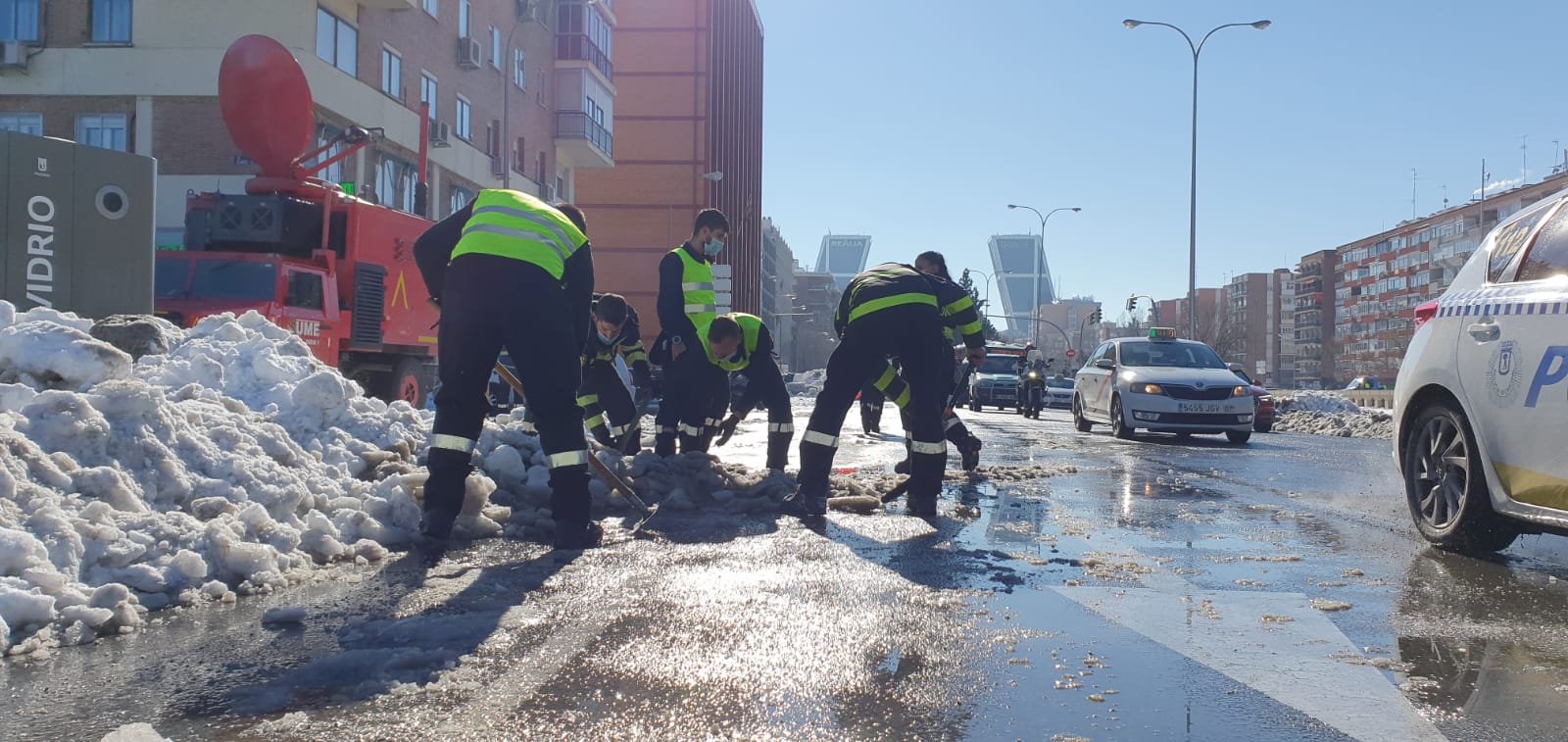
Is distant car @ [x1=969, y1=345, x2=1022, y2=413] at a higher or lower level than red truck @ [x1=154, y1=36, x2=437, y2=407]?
lower

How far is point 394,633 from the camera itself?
3.77 meters

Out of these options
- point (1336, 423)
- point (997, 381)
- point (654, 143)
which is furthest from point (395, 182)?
point (654, 143)

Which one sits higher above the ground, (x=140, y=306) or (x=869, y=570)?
(x=140, y=306)

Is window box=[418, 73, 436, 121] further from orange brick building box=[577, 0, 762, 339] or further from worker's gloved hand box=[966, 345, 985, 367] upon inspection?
worker's gloved hand box=[966, 345, 985, 367]

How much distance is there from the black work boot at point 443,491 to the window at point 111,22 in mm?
25511

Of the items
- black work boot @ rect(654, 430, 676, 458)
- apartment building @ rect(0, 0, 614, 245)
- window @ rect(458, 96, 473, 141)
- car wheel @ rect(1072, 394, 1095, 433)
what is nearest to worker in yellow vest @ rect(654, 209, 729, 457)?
black work boot @ rect(654, 430, 676, 458)

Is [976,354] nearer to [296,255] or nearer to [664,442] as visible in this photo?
[664,442]

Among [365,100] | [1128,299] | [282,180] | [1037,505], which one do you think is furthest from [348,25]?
[1128,299]

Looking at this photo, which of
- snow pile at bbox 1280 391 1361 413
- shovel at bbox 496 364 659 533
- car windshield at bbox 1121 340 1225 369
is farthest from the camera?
snow pile at bbox 1280 391 1361 413

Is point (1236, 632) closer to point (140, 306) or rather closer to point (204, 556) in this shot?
point (204, 556)

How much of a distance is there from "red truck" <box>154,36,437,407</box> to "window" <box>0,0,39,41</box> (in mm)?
13967

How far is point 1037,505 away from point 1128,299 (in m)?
51.2

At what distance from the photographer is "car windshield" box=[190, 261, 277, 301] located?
1320 centimetres

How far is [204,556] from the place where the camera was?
4543 mm
